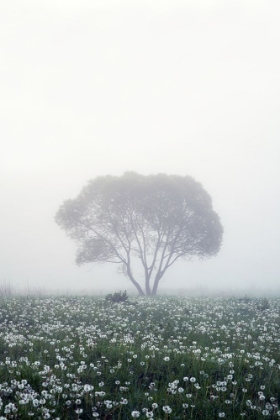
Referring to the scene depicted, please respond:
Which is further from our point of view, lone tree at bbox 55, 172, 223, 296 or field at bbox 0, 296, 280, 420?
lone tree at bbox 55, 172, 223, 296

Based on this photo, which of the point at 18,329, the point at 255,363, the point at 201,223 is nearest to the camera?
the point at 255,363

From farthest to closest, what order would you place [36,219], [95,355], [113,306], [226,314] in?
[36,219], [113,306], [226,314], [95,355]

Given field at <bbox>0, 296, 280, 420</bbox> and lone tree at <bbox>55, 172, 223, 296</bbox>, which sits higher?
lone tree at <bbox>55, 172, 223, 296</bbox>

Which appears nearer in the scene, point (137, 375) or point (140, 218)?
point (137, 375)

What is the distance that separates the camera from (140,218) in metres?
33.4

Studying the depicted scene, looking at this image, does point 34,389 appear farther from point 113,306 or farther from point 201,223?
point 201,223

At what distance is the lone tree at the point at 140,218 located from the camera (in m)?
32.8

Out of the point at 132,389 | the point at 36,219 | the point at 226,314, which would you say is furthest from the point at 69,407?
the point at 36,219

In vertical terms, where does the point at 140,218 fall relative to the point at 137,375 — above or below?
above

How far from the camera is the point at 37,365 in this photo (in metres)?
6.51

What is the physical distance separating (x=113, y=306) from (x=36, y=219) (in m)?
88.1

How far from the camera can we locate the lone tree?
108 feet

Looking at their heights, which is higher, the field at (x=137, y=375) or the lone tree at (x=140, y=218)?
the lone tree at (x=140, y=218)

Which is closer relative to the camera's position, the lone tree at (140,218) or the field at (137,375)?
the field at (137,375)
